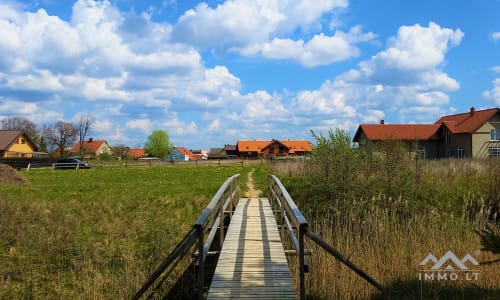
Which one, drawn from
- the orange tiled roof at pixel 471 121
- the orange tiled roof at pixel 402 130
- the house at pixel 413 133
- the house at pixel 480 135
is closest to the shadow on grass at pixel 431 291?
the house at pixel 480 135

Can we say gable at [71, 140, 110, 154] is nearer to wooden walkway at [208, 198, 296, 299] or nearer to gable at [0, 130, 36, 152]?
gable at [0, 130, 36, 152]

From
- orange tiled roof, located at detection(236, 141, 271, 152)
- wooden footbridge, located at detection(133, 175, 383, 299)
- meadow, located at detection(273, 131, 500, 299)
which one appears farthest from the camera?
orange tiled roof, located at detection(236, 141, 271, 152)

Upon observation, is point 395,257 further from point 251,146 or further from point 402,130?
point 251,146

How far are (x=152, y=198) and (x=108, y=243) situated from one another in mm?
4700

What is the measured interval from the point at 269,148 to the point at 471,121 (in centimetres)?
5244

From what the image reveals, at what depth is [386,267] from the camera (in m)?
7.88

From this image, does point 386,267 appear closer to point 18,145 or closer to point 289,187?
point 289,187

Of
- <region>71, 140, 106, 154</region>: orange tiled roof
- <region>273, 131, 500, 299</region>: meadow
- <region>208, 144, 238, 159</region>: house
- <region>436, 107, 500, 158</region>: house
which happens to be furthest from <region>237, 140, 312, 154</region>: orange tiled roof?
<region>273, 131, 500, 299</region>: meadow

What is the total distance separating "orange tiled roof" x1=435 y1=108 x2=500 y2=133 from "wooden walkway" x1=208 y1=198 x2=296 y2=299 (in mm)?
38360

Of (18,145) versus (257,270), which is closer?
(257,270)

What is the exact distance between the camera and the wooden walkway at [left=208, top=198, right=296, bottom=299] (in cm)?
559

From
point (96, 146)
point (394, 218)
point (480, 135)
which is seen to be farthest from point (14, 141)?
point (394, 218)

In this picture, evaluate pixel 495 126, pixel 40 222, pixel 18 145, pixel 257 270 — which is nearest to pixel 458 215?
A: pixel 257 270

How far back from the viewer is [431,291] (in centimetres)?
689
